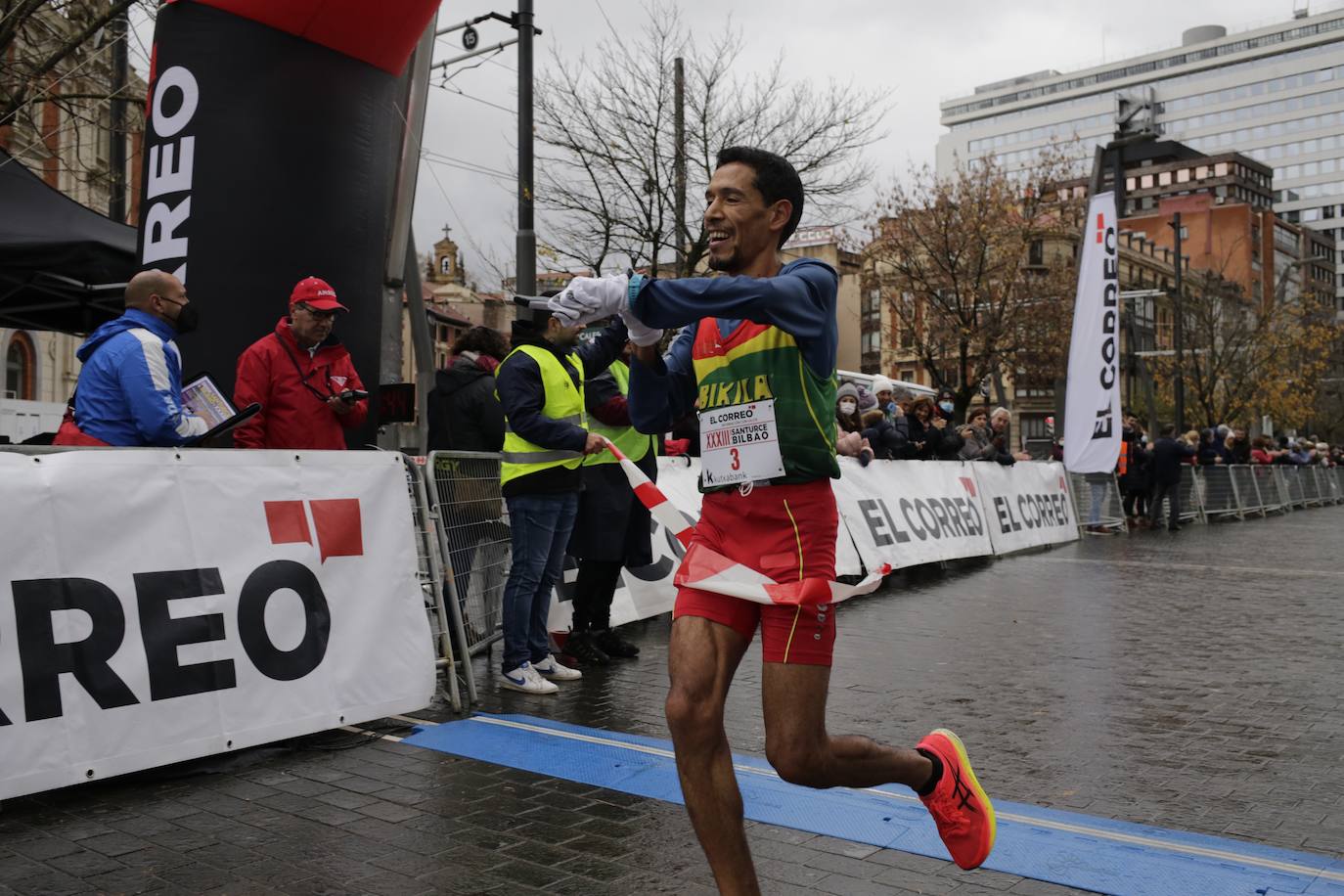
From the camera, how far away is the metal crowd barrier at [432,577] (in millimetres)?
6090

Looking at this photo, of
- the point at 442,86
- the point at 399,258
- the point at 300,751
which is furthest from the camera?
the point at 442,86

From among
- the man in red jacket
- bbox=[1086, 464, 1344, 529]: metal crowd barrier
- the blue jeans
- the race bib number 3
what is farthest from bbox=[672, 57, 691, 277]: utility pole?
the race bib number 3

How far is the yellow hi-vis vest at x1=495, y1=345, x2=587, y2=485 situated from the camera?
21.1 feet

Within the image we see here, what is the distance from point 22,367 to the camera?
32.8 metres

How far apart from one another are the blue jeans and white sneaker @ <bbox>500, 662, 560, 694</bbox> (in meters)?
0.04

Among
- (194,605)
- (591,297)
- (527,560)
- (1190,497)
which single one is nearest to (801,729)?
(591,297)

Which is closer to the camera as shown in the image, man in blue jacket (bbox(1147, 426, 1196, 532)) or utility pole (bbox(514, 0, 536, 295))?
utility pole (bbox(514, 0, 536, 295))

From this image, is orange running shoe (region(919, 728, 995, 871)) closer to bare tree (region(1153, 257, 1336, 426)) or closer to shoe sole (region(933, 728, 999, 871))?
shoe sole (region(933, 728, 999, 871))

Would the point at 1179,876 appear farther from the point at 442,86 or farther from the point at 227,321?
the point at 442,86

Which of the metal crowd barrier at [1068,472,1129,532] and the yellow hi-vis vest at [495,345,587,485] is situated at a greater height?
the yellow hi-vis vest at [495,345,587,485]

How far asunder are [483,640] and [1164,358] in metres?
57.4

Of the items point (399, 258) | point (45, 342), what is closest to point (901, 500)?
point (399, 258)

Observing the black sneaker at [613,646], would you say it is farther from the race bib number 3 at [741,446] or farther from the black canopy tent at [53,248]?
the race bib number 3 at [741,446]

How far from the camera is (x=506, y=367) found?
21.4 ft
